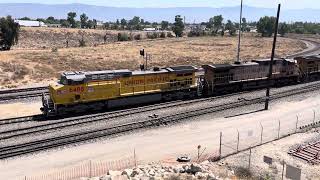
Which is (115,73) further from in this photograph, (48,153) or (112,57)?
(112,57)

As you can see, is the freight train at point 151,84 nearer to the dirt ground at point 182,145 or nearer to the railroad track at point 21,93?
the railroad track at point 21,93

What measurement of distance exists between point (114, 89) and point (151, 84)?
411 centimetres

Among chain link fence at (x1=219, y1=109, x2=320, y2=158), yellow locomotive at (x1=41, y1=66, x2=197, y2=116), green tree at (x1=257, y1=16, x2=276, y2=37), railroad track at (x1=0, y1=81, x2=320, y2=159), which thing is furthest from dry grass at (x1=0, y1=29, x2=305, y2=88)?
green tree at (x1=257, y1=16, x2=276, y2=37)

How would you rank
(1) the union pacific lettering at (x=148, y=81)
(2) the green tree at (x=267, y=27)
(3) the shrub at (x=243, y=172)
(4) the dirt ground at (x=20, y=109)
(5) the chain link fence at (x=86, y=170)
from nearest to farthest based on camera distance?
(3) the shrub at (x=243, y=172) < (5) the chain link fence at (x=86, y=170) < (4) the dirt ground at (x=20, y=109) < (1) the union pacific lettering at (x=148, y=81) < (2) the green tree at (x=267, y=27)

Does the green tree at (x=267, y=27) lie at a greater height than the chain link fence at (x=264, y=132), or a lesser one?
greater

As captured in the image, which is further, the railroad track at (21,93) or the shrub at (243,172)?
the railroad track at (21,93)

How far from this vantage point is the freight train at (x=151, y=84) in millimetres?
33781

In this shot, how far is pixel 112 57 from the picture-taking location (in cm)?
7031

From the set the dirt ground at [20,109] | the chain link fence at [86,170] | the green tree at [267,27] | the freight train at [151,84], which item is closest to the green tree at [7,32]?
the freight train at [151,84]

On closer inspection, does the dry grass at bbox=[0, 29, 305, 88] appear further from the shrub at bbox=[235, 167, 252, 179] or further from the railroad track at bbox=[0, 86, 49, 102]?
the shrub at bbox=[235, 167, 252, 179]

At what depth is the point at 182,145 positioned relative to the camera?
28438 millimetres

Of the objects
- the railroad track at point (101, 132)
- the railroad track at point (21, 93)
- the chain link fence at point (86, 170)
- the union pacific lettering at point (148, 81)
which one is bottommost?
the chain link fence at point (86, 170)

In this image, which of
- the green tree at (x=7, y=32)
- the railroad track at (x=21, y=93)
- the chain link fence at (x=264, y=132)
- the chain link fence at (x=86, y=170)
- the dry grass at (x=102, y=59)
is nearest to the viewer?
the chain link fence at (x=86, y=170)

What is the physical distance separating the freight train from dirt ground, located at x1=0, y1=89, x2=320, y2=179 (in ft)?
20.5
